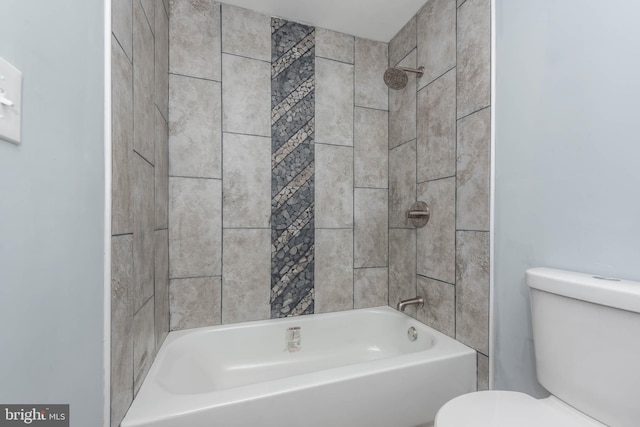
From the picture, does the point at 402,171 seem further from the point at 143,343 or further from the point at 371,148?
the point at 143,343

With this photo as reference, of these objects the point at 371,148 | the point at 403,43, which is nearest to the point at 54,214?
the point at 371,148

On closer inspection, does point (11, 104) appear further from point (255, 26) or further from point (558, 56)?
point (255, 26)

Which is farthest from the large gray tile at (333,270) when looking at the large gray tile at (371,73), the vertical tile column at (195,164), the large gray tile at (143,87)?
the large gray tile at (143,87)

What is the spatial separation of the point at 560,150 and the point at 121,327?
5.15ft

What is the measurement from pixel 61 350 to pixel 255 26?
6.06 feet

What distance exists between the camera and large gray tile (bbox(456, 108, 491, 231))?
125 centimetres

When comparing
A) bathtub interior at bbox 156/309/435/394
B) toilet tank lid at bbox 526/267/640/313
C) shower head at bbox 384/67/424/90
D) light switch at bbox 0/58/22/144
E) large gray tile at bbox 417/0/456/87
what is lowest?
bathtub interior at bbox 156/309/435/394

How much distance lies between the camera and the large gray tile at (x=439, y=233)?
4.75 feet

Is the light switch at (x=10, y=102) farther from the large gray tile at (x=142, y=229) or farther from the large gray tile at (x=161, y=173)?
the large gray tile at (x=161, y=173)

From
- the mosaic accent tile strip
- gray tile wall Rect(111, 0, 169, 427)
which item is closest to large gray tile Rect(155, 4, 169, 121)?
gray tile wall Rect(111, 0, 169, 427)

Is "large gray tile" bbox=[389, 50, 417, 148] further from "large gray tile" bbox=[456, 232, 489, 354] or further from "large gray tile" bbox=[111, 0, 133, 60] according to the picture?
"large gray tile" bbox=[111, 0, 133, 60]

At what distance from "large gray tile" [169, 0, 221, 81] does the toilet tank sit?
189 centimetres

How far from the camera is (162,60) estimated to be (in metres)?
1.43

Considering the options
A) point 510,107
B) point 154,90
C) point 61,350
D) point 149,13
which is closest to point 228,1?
point 149,13
